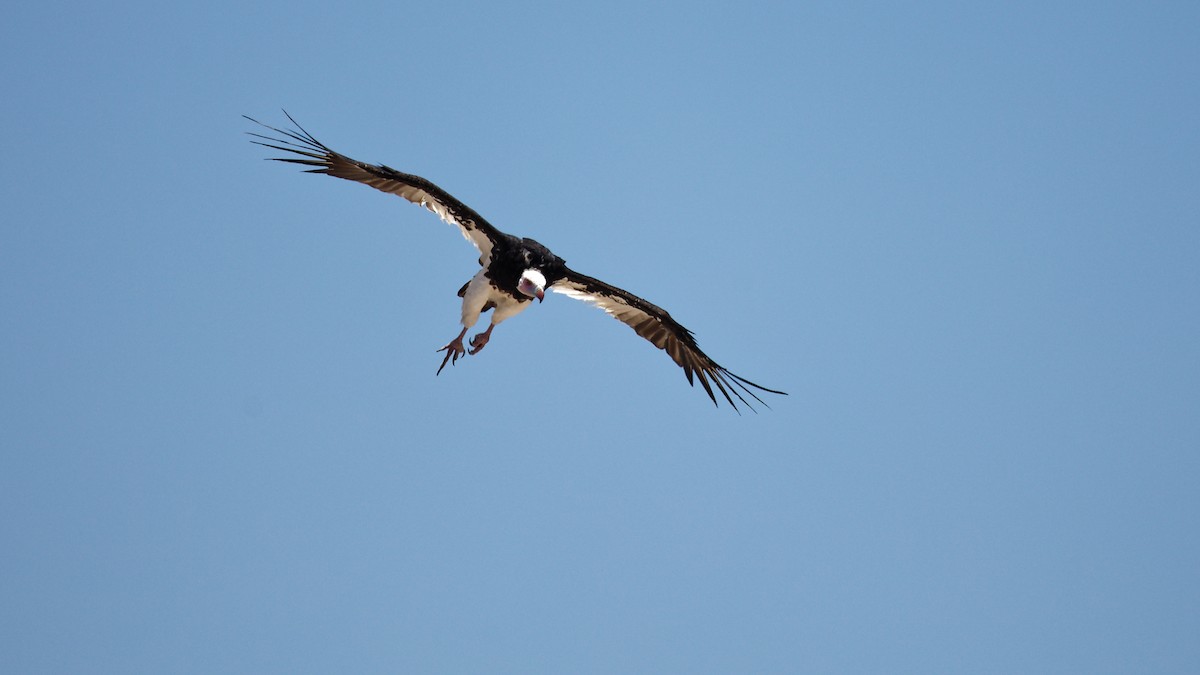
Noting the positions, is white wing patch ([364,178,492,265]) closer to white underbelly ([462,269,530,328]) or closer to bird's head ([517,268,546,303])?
white underbelly ([462,269,530,328])

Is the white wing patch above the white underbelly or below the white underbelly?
above

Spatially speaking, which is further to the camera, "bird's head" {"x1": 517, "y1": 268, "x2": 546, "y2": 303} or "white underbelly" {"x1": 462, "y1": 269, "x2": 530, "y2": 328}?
"white underbelly" {"x1": 462, "y1": 269, "x2": 530, "y2": 328}

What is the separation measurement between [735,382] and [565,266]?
3.48 meters

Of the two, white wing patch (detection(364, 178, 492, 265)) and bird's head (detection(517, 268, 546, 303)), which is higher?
white wing patch (detection(364, 178, 492, 265))

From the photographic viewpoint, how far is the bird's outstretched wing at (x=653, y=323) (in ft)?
76.0

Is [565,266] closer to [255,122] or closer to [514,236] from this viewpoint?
[514,236]

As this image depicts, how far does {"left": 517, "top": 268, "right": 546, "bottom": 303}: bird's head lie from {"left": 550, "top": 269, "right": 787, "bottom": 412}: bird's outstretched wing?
1.57 metres

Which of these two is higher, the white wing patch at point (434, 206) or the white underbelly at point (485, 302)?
the white wing patch at point (434, 206)

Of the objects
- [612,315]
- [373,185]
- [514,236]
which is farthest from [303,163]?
[612,315]

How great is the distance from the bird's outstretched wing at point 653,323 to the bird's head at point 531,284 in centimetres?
157

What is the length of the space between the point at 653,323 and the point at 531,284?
11.9 feet

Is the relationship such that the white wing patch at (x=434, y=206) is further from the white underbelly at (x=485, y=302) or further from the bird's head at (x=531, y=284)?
the bird's head at (x=531, y=284)

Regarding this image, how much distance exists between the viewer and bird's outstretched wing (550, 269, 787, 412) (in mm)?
23172

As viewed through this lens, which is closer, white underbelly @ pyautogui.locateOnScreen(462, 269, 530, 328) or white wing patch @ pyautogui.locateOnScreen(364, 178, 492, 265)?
white wing patch @ pyautogui.locateOnScreen(364, 178, 492, 265)
